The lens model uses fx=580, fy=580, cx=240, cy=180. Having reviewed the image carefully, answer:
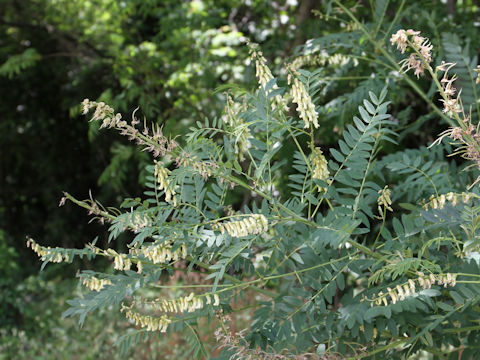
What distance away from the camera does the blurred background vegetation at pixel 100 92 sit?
3148 mm

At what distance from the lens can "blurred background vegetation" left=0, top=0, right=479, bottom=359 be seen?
3.15 meters

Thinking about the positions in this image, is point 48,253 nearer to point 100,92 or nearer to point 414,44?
point 414,44

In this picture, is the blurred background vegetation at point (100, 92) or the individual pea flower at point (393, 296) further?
the blurred background vegetation at point (100, 92)

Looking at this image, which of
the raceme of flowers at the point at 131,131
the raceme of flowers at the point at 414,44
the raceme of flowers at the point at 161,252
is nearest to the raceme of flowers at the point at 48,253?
the raceme of flowers at the point at 161,252

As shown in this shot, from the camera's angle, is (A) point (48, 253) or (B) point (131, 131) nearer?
(B) point (131, 131)

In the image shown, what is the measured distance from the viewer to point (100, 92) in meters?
4.89

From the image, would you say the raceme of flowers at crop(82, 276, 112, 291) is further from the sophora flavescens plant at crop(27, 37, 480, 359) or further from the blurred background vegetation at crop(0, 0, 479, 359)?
the blurred background vegetation at crop(0, 0, 479, 359)

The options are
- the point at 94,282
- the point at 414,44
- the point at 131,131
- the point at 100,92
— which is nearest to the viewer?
the point at 414,44

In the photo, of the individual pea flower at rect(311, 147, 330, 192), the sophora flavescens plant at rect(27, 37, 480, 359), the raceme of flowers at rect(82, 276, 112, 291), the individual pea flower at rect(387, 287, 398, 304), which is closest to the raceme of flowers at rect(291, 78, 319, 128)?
the sophora flavescens plant at rect(27, 37, 480, 359)

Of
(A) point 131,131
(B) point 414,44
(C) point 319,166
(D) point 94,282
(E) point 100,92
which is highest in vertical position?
(B) point 414,44

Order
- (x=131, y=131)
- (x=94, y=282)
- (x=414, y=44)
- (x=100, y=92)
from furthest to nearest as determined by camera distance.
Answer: (x=100, y=92)
(x=94, y=282)
(x=131, y=131)
(x=414, y=44)

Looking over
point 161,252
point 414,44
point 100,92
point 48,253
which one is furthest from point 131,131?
point 100,92

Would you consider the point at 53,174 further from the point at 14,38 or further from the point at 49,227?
the point at 14,38

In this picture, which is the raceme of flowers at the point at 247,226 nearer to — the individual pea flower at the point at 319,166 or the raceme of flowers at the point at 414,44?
the individual pea flower at the point at 319,166
